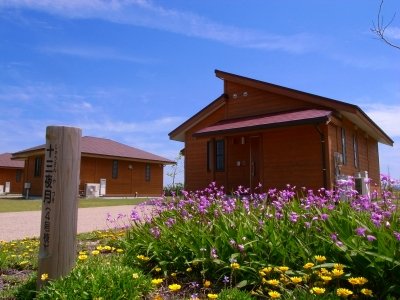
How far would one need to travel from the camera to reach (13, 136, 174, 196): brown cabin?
28828 mm

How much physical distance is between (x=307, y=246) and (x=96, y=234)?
4813 mm

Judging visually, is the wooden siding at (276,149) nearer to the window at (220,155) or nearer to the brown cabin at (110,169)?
the window at (220,155)

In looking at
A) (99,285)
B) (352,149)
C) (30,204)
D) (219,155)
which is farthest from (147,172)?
(99,285)

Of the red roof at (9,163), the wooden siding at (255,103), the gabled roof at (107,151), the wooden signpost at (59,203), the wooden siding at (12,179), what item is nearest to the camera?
the wooden signpost at (59,203)

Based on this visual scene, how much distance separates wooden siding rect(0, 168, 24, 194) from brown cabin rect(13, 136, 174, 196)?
11.2m

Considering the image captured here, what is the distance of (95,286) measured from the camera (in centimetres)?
301

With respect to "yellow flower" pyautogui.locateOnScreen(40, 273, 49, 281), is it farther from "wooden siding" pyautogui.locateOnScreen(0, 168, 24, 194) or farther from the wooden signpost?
"wooden siding" pyautogui.locateOnScreen(0, 168, 24, 194)

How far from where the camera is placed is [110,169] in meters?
30.8

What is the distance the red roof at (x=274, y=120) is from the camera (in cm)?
1336

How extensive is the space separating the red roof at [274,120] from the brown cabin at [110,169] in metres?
14.3

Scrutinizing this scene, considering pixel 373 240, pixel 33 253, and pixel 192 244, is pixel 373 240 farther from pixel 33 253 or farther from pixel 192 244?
pixel 33 253

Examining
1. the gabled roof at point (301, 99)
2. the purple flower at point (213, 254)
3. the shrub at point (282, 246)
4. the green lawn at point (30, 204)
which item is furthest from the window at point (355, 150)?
the purple flower at point (213, 254)

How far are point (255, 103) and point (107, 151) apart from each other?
16.2 meters

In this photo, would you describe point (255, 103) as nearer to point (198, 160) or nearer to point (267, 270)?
point (198, 160)
